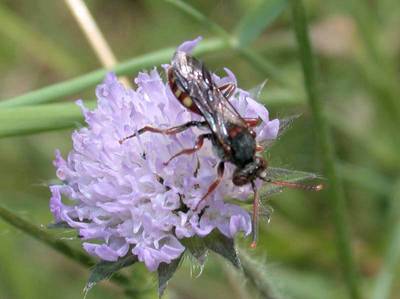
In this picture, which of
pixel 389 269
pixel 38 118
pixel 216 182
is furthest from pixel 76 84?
pixel 389 269

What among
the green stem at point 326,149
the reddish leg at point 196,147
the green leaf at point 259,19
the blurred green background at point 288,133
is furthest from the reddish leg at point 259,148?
the blurred green background at point 288,133

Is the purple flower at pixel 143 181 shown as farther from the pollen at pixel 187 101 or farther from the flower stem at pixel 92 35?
the flower stem at pixel 92 35

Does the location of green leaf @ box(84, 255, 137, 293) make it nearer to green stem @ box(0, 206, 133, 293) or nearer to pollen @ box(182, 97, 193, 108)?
green stem @ box(0, 206, 133, 293)

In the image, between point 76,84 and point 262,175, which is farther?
point 76,84

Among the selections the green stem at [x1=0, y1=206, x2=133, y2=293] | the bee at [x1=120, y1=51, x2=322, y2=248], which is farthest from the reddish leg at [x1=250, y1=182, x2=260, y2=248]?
the green stem at [x1=0, y1=206, x2=133, y2=293]

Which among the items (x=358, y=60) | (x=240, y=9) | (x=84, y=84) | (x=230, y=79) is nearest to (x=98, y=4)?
(x=240, y=9)

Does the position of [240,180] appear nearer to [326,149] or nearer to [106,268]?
[106,268]
